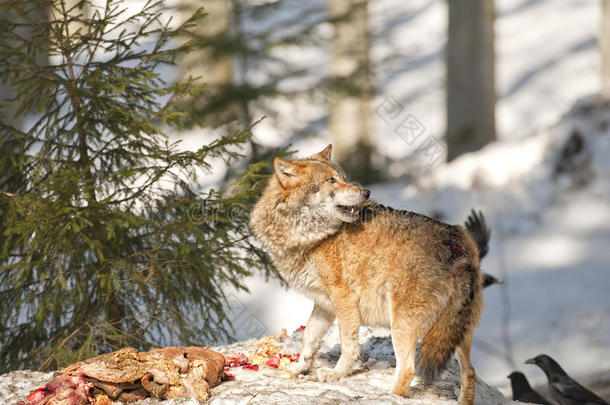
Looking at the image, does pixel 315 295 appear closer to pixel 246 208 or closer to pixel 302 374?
pixel 302 374

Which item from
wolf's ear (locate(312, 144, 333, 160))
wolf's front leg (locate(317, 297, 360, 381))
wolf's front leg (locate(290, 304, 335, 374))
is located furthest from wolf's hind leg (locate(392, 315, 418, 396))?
wolf's ear (locate(312, 144, 333, 160))

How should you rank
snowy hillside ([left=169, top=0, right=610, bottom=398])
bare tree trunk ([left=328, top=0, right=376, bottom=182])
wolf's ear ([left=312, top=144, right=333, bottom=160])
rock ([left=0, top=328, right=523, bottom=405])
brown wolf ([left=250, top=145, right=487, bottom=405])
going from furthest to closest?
1. bare tree trunk ([left=328, top=0, right=376, bottom=182])
2. snowy hillside ([left=169, top=0, right=610, bottom=398])
3. wolf's ear ([left=312, top=144, right=333, bottom=160])
4. brown wolf ([left=250, top=145, right=487, bottom=405])
5. rock ([left=0, top=328, right=523, bottom=405])

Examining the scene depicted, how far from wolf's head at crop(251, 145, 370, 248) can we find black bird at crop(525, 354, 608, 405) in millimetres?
3085

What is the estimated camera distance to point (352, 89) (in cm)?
1272

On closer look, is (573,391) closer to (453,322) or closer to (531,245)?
(453,322)

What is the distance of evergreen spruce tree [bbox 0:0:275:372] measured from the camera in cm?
611

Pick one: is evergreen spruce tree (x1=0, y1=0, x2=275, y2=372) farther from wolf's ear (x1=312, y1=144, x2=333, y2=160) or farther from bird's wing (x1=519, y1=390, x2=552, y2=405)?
bird's wing (x1=519, y1=390, x2=552, y2=405)

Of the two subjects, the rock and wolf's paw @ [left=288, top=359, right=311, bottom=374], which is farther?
wolf's paw @ [left=288, top=359, right=311, bottom=374]

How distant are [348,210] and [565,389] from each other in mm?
3251

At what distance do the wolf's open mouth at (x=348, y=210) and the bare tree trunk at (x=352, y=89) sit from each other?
26.5 feet

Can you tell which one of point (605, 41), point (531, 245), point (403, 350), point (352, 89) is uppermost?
point (605, 41)

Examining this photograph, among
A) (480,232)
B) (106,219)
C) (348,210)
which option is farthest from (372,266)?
(480,232)

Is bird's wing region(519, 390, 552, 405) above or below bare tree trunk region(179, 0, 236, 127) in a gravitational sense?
below

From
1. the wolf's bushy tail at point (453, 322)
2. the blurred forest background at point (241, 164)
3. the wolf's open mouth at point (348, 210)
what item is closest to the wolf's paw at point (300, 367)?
the wolf's bushy tail at point (453, 322)
